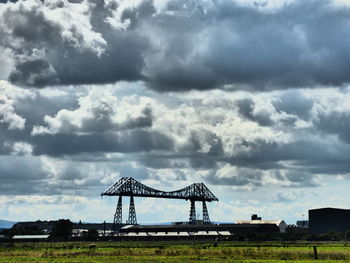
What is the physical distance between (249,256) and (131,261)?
17325 mm

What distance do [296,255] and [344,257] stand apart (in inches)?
258

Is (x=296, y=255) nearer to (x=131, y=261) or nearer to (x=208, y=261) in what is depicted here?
(x=208, y=261)

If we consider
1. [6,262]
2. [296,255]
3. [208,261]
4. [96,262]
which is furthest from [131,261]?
[296,255]

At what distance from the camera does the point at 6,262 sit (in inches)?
3265

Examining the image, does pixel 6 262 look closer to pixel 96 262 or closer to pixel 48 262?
pixel 48 262

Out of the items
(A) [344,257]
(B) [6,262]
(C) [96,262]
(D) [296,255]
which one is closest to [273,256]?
(D) [296,255]

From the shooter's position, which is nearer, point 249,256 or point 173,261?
point 173,261

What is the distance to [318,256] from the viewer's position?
285 feet

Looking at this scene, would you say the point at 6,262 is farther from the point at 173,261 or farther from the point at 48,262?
the point at 173,261

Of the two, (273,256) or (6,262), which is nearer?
(6,262)

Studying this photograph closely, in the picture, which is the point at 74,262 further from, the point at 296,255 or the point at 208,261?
the point at 296,255

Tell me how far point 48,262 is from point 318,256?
35.1 m

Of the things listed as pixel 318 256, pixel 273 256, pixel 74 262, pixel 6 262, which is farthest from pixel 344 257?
pixel 6 262

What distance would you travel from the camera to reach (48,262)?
80.7 metres
